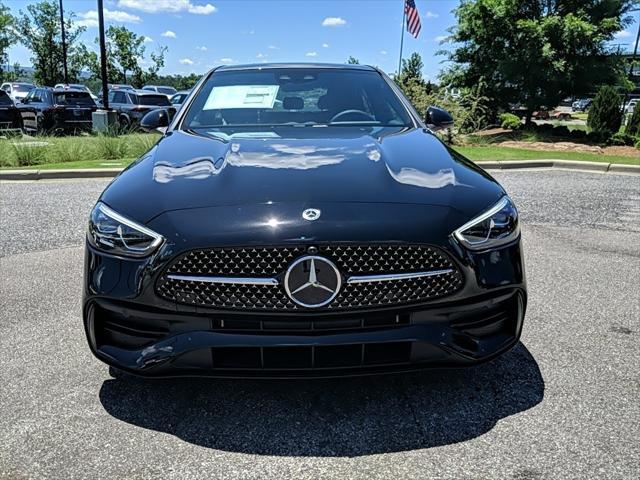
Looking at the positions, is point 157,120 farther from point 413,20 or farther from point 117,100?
point 117,100

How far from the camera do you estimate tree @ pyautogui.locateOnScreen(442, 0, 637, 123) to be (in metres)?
14.5

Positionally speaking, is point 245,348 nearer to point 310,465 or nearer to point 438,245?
point 310,465

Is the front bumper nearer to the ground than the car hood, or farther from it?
nearer to the ground

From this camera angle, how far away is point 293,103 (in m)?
3.81

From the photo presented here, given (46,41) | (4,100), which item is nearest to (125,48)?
(46,41)

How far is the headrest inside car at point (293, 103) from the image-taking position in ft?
12.4

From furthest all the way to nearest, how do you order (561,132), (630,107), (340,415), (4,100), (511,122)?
(630,107)
(511,122)
(561,132)
(4,100)
(340,415)

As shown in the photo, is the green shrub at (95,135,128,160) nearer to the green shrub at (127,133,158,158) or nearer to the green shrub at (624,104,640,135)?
the green shrub at (127,133,158,158)

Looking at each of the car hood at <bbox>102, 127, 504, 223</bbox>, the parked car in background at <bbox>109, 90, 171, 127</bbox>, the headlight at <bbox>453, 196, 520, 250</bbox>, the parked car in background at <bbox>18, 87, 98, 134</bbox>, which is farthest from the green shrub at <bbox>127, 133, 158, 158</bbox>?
the headlight at <bbox>453, 196, 520, 250</bbox>

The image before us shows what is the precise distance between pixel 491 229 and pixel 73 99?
730 inches

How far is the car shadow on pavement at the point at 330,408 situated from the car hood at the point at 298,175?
86cm

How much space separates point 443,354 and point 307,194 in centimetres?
84

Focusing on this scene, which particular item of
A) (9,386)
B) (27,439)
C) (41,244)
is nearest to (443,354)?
(27,439)

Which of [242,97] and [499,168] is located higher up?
[242,97]
